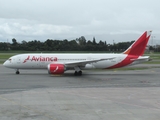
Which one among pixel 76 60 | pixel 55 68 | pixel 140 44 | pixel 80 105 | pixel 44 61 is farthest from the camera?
pixel 140 44

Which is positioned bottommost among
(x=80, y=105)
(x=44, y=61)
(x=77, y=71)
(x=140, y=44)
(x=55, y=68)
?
(x=80, y=105)

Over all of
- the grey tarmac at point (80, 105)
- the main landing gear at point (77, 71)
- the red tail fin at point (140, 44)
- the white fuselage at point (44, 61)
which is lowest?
the grey tarmac at point (80, 105)

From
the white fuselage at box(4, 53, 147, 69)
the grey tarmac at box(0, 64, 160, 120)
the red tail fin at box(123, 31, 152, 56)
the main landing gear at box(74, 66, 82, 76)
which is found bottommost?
the grey tarmac at box(0, 64, 160, 120)

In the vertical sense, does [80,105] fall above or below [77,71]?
below

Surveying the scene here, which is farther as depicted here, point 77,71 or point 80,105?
point 77,71

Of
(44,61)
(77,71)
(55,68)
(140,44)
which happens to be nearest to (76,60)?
(77,71)

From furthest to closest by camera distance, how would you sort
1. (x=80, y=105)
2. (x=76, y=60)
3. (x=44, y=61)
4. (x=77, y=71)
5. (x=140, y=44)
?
(x=140, y=44)
(x=76, y=60)
(x=44, y=61)
(x=77, y=71)
(x=80, y=105)

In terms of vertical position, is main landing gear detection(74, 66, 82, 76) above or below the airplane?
below

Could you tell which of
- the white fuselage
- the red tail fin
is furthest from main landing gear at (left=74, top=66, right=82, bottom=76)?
the red tail fin

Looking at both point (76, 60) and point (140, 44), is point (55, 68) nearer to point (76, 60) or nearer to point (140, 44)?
point (76, 60)

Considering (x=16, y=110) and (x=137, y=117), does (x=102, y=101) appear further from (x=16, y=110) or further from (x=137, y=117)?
(x=16, y=110)

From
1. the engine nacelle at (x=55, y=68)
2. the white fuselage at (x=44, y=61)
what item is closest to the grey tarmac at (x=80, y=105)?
the engine nacelle at (x=55, y=68)

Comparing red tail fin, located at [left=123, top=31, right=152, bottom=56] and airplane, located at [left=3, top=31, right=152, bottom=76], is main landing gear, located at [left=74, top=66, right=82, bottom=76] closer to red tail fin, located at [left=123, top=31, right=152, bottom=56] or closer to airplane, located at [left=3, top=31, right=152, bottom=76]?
airplane, located at [left=3, top=31, right=152, bottom=76]

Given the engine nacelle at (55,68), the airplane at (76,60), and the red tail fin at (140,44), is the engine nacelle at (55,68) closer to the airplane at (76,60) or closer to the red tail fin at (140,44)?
the airplane at (76,60)
